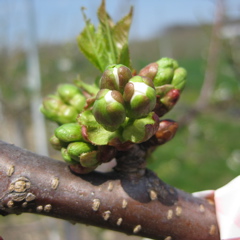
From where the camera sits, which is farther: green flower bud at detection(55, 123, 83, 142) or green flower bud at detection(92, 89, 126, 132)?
green flower bud at detection(55, 123, 83, 142)

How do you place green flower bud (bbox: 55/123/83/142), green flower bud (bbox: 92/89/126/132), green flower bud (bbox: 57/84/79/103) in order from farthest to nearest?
green flower bud (bbox: 57/84/79/103), green flower bud (bbox: 55/123/83/142), green flower bud (bbox: 92/89/126/132)

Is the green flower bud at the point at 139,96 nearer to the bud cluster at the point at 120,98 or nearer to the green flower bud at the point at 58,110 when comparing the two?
the bud cluster at the point at 120,98

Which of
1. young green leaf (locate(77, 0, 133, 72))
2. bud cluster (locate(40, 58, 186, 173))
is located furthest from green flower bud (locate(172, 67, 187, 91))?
young green leaf (locate(77, 0, 133, 72))

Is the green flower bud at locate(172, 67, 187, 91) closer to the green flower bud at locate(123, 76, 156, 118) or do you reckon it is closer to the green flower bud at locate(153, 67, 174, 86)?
the green flower bud at locate(153, 67, 174, 86)

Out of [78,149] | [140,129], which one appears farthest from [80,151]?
[140,129]

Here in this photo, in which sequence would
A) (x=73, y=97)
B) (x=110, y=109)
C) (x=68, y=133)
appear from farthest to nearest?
1. (x=73, y=97)
2. (x=68, y=133)
3. (x=110, y=109)

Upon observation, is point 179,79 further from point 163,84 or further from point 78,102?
point 78,102

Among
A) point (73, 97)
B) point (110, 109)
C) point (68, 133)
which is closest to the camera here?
point (110, 109)
